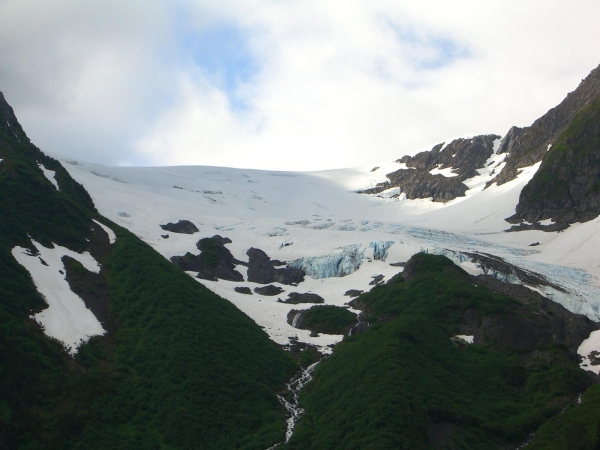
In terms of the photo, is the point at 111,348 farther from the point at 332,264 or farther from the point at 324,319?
the point at 332,264

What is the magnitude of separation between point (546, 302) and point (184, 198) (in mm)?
74644

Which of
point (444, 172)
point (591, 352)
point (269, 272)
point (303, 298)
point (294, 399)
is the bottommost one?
point (294, 399)

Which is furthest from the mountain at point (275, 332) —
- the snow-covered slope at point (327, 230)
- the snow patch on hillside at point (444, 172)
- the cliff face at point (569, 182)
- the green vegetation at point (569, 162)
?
the snow patch on hillside at point (444, 172)

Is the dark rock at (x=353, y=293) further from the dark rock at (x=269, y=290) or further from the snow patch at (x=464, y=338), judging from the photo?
the snow patch at (x=464, y=338)

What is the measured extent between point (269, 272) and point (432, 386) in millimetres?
33509

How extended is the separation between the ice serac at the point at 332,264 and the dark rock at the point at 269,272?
1.11m

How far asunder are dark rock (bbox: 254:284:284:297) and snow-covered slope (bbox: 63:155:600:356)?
0.78 metres

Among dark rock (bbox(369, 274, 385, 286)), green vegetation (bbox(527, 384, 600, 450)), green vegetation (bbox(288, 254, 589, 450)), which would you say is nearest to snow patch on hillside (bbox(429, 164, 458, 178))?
dark rock (bbox(369, 274, 385, 286))

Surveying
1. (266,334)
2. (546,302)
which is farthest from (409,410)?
(546,302)

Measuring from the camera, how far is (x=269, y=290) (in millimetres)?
66250

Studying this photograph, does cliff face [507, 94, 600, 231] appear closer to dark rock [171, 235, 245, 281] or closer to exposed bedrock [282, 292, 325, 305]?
exposed bedrock [282, 292, 325, 305]

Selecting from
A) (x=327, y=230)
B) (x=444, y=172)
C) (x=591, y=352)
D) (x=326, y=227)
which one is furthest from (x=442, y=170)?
(x=591, y=352)

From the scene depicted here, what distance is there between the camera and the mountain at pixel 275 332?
3641 cm

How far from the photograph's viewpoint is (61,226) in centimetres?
5672
